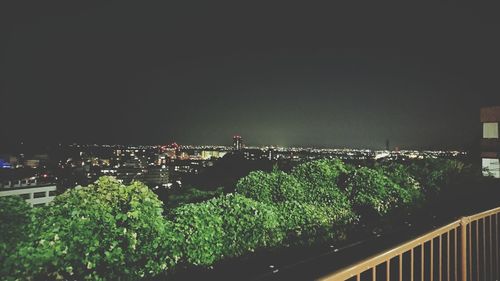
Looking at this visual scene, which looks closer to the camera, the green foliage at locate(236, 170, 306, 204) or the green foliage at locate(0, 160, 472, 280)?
the green foliage at locate(0, 160, 472, 280)

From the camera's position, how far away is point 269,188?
22.9ft

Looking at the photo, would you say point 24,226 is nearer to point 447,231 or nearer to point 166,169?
point 447,231

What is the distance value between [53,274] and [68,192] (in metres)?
1.00

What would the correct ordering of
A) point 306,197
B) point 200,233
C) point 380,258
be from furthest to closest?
point 306,197
point 200,233
point 380,258

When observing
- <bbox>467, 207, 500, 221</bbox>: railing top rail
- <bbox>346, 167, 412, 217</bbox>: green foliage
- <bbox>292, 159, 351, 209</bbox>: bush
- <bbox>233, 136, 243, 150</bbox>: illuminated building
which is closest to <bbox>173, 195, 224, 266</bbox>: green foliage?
<bbox>467, 207, 500, 221</bbox>: railing top rail

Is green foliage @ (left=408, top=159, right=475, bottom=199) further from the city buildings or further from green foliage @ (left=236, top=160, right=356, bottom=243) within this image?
the city buildings

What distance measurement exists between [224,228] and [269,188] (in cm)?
230

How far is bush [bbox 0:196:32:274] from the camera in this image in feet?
10.2

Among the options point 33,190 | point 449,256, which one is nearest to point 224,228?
point 449,256

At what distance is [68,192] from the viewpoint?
404 centimetres

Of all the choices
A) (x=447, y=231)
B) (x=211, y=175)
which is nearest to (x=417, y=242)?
(x=447, y=231)

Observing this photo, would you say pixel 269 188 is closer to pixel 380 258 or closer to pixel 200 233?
pixel 200 233

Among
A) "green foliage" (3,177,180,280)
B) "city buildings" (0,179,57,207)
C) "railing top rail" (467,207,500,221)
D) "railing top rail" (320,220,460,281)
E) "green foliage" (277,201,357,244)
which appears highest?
"railing top rail" (320,220,460,281)

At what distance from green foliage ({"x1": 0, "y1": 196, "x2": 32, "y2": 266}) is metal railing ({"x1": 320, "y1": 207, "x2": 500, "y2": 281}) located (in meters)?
2.74
